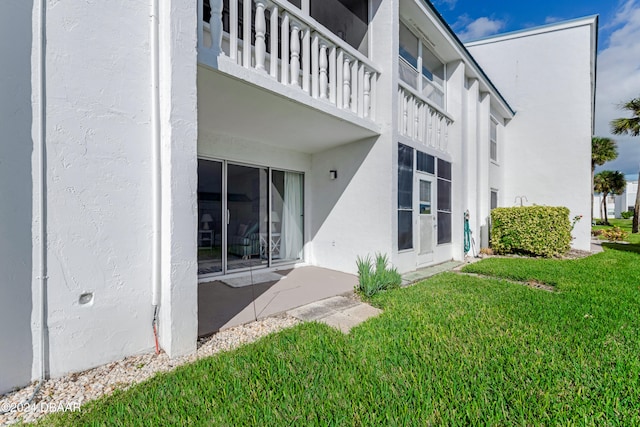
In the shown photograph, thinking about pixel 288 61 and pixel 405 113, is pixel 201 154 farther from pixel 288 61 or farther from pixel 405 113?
pixel 405 113

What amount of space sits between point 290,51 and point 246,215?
10.7 feet

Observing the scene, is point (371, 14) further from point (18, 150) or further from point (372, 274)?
point (18, 150)

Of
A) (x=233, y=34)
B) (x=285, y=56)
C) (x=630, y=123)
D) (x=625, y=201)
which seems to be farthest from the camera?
(x=625, y=201)

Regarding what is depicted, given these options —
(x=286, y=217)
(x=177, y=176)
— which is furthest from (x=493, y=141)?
(x=177, y=176)

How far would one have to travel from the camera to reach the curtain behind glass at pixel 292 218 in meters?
6.97

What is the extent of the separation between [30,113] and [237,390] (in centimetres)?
264

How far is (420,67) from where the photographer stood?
7512 mm

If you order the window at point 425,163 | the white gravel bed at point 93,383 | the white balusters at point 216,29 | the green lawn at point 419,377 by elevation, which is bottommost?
the white gravel bed at point 93,383

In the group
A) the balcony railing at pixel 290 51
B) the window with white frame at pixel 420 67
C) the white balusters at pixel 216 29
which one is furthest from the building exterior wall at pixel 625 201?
the white balusters at pixel 216 29

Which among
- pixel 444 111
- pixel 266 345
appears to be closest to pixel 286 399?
pixel 266 345

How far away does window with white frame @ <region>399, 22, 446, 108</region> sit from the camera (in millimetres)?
7062

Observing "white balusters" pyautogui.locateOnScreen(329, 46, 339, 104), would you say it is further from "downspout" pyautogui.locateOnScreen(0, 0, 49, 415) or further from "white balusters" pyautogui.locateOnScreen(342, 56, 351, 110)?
"downspout" pyautogui.locateOnScreen(0, 0, 49, 415)

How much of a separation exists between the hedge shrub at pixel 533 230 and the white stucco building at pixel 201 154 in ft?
2.77

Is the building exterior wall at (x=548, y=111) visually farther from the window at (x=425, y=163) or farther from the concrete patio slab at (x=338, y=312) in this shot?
the concrete patio slab at (x=338, y=312)
